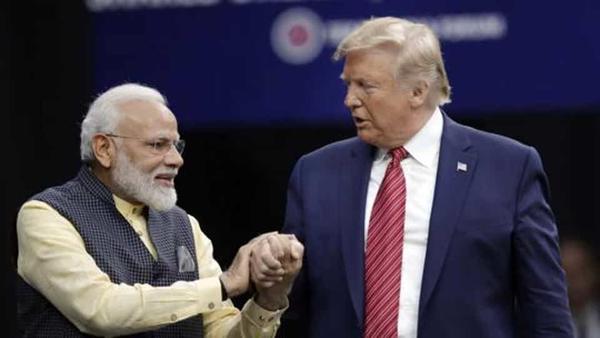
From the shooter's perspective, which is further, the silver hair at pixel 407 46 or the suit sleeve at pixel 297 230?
the suit sleeve at pixel 297 230

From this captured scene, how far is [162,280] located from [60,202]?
35cm

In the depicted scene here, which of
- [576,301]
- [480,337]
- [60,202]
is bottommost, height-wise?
[576,301]

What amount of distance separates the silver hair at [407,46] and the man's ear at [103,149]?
0.67 metres

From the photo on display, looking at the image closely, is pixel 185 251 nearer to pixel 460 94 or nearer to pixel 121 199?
pixel 121 199

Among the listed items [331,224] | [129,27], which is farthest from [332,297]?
[129,27]

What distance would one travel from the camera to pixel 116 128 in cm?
574

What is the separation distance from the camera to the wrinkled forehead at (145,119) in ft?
18.8

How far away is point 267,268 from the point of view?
555 cm

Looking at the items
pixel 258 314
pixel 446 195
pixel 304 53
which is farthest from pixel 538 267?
pixel 304 53

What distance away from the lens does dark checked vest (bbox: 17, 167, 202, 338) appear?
560 centimetres

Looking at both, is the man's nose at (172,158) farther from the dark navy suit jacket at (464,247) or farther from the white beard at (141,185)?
the dark navy suit jacket at (464,247)

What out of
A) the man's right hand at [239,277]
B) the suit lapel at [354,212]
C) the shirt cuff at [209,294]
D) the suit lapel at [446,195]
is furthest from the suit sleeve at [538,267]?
the shirt cuff at [209,294]

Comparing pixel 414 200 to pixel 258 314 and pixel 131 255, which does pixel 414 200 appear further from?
pixel 131 255

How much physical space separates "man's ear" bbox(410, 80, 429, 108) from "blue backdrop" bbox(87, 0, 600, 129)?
66.5 inches
